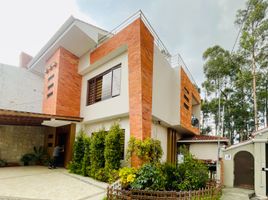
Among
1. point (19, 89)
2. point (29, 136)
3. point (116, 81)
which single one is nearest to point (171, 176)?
point (116, 81)

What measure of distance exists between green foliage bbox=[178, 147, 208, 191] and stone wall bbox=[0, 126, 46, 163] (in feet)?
37.9

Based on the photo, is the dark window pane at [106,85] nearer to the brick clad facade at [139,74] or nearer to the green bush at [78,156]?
the brick clad facade at [139,74]

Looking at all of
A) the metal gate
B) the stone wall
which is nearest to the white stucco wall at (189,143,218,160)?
the metal gate

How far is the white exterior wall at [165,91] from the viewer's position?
36.0 ft

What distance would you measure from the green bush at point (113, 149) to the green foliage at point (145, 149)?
0.69m

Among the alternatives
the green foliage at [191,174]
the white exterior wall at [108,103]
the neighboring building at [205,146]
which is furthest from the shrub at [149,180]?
the neighboring building at [205,146]

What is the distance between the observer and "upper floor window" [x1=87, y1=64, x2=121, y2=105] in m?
10.9

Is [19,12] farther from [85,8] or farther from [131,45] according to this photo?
[131,45]

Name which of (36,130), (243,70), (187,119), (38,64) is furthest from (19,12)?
(243,70)

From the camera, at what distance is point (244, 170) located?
432 inches

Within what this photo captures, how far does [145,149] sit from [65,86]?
7.49m

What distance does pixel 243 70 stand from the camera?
73.1 feet

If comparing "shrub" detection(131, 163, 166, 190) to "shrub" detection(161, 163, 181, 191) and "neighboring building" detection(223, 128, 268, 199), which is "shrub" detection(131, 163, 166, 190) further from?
"neighboring building" detection(223, 128, 268, 199)

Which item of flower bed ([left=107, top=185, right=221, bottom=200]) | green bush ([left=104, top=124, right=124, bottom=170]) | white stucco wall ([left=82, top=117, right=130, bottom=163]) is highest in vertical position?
white stucco wall ([left=82, top=117, right=130, bottom=163])
